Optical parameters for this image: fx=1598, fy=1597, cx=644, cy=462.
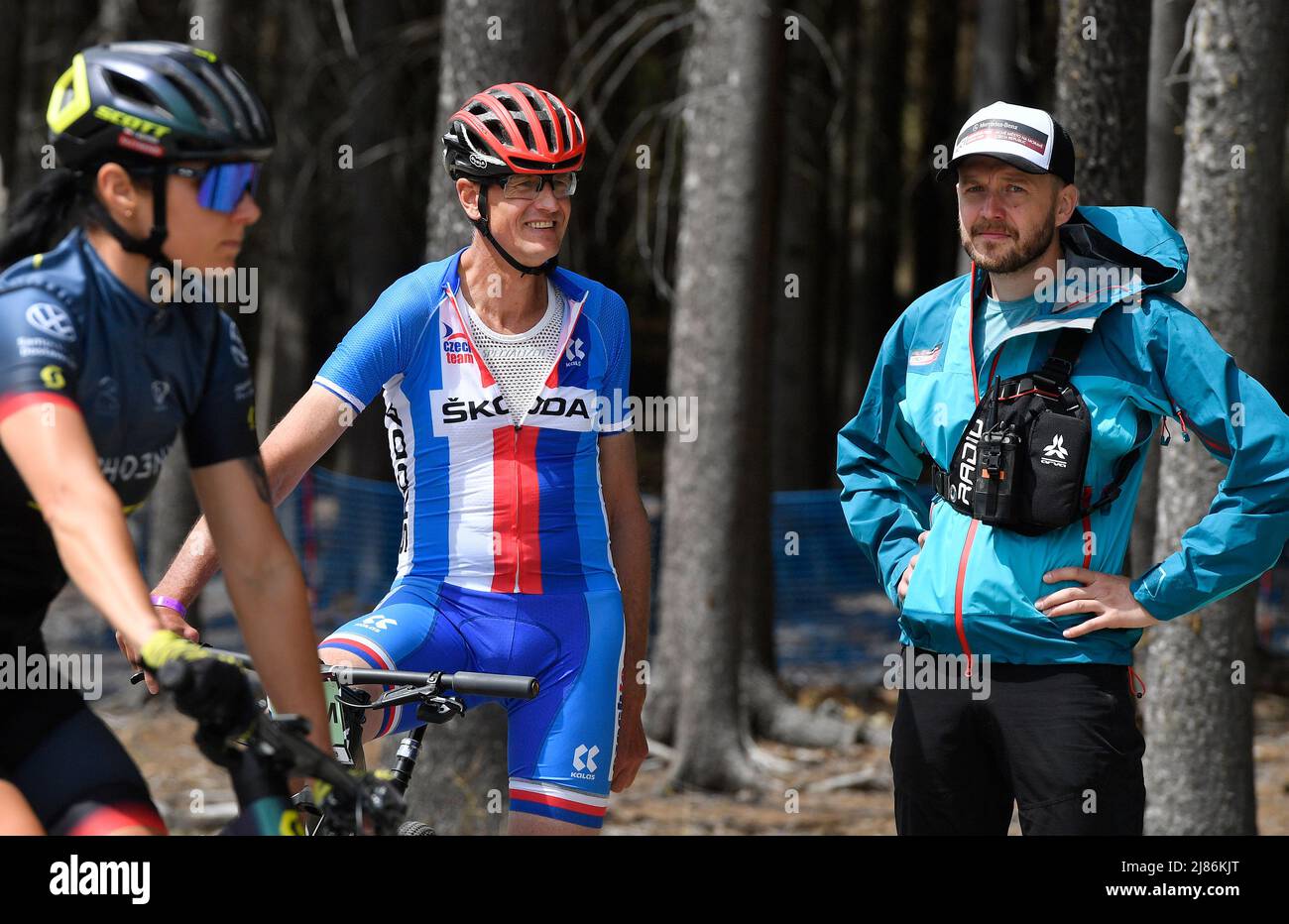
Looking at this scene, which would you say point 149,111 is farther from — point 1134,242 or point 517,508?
point 1134,242

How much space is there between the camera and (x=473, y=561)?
467cm

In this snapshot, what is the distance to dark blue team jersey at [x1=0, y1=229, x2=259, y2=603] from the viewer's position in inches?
116

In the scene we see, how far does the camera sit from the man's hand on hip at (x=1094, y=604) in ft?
13.9

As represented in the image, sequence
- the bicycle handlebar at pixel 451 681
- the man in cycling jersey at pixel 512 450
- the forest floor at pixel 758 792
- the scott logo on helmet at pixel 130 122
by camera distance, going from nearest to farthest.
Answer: the scott logo on helmet at pixel 130 122 → the bicycle handlebar at pixel 451 681 → the man in cycling jersey at pixel 512 450 → the forest floor at pixel 758 792

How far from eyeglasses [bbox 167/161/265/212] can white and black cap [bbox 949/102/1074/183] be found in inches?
81.0

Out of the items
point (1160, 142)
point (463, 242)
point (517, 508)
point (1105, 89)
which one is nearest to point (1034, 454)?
point (517, 508)

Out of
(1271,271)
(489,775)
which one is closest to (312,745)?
(489,775)

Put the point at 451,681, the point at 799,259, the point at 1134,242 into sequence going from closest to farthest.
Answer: the point at 451,681 → the point at 1134,242 → the point at 799,259

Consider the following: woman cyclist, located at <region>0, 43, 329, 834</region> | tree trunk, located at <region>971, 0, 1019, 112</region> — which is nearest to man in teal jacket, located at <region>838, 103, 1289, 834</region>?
woman cyclist, located at <region>0, 43, 329, 834</region>

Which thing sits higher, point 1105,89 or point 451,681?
point 1105,89

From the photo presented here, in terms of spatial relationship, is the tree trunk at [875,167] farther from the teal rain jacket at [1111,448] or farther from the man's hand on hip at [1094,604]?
the man's hand on hip at [1094,604]

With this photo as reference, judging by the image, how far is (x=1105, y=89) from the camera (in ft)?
22.6

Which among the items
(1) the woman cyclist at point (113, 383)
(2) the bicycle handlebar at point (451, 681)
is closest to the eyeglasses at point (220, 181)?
(1) the woman cyclist at point (113, 383)

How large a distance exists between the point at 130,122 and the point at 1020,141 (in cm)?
237
